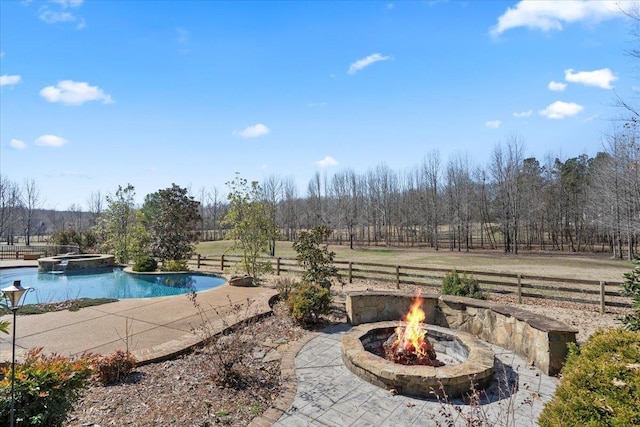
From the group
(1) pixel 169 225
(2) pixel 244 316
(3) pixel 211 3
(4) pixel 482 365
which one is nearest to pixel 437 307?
(4) pixel 482 365

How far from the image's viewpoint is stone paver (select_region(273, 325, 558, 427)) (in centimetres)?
368

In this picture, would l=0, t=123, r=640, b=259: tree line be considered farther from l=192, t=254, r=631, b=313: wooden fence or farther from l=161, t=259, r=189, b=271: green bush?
l=192, t=254, r=631, b=313: wooden fence

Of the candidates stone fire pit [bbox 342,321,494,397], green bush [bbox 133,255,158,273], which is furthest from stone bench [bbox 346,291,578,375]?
green bush [bbox 133,255,158,273]

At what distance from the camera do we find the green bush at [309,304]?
693 centimetres

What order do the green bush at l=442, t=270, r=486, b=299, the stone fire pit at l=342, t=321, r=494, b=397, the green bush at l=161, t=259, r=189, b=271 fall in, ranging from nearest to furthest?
the stone fire pit at l=342, t=321, r=494, b=397 → the green bush at l=442, t=270, r=486, b=299 → the green bush at l=161, t=259, r=189, b=271

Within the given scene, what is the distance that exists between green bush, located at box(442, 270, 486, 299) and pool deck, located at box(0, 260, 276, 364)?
501 centimetres

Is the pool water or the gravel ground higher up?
the gravel ground

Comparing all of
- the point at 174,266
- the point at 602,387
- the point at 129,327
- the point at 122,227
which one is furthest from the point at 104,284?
the point at 602,387

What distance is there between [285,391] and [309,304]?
271 cm

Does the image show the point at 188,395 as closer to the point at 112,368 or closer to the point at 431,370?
the point at 112,368

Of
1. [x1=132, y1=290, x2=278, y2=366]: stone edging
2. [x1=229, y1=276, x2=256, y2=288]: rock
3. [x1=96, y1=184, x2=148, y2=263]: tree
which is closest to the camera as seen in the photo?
[x1=132, y1=290, x2=278, y2=366]: stone edging

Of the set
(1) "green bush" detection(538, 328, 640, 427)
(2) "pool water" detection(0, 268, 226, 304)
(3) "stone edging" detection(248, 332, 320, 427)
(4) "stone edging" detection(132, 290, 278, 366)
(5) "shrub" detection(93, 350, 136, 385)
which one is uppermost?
(1) "green bush" detection(538, 328, 640, 427)

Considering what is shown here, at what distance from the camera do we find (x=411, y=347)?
206 inches

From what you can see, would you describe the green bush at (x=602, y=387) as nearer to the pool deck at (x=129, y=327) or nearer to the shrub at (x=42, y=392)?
the shrub at (x=42, y=392)
